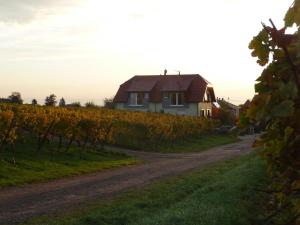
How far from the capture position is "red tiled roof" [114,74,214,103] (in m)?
72.3

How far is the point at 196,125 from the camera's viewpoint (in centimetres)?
5106

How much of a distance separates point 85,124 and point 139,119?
1213cm

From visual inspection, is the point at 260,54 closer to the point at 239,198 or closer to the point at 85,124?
the point at 239,198

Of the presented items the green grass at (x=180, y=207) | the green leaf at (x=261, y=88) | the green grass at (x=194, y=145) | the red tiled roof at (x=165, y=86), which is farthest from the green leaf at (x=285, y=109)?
the red tiled roof at (x=165, y=86)

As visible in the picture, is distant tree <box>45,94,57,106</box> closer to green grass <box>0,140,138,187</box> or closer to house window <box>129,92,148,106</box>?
house window <box>129,92,148,106</box>

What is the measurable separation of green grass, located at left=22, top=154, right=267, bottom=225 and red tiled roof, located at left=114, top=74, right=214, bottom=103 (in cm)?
5515

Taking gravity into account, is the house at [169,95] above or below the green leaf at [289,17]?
above

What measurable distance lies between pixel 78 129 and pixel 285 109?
27.6 metres

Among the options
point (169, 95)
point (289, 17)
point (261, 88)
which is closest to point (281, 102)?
point (261, 88)

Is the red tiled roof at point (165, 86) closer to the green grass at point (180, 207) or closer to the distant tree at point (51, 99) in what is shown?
the distant tree at point (51, 99)

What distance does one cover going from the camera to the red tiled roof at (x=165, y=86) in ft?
237

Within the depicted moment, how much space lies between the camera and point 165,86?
243 feet

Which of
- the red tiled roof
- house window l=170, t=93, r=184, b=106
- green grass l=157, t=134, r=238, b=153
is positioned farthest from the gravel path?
the red tiled roof

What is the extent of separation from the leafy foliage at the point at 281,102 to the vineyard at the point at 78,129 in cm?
2055
